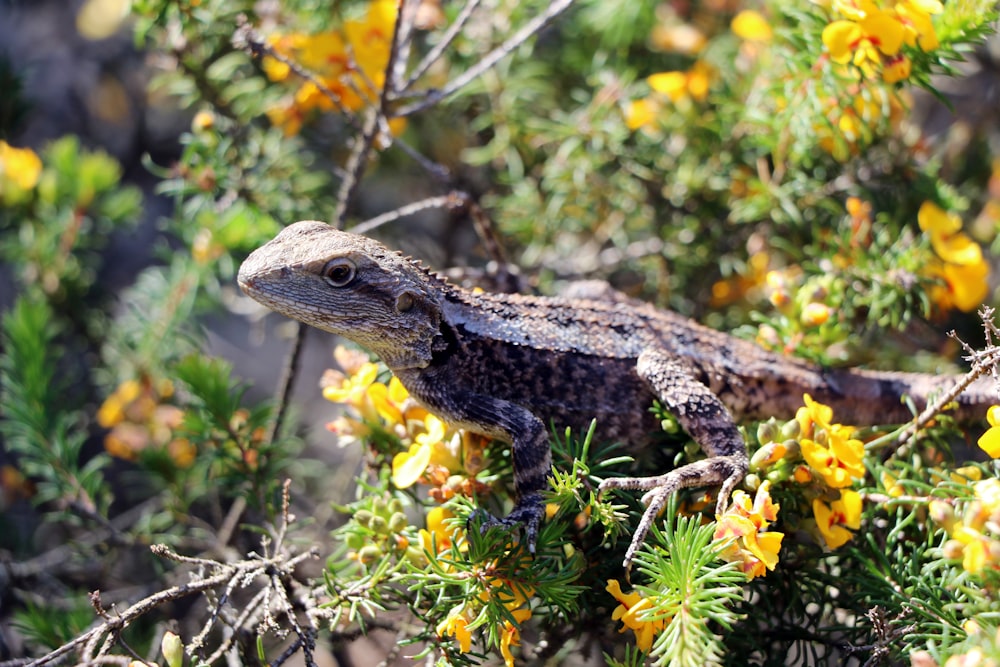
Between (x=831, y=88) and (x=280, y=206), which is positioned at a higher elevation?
(x=831, y=88)

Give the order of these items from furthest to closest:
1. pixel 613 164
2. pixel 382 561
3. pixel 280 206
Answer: pixel 613 164, pixel 280 206, pixel 382 561

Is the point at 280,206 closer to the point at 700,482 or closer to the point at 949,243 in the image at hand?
the point at 700,482

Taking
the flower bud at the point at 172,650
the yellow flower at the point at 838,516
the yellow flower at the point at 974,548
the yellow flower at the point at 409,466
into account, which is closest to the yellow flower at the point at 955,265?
the yellow flower at the point at 838,516

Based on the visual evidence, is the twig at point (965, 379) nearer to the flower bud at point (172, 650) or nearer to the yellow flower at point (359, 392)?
the yellow flower at point (359, 392)

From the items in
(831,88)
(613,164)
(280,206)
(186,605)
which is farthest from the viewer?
(186,605)

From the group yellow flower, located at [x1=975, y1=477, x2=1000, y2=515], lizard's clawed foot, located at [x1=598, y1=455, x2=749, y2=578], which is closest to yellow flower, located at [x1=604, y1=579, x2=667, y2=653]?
lizard's clawed foot, located at [x1=598, y1=455, x2=749, y2=578]

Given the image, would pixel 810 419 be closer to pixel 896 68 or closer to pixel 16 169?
pixel 896 68

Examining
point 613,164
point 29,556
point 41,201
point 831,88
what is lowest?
point 29,556

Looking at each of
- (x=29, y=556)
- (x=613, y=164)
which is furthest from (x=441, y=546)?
(x=29, y=556)
